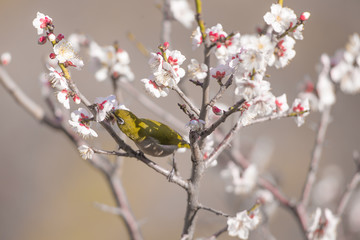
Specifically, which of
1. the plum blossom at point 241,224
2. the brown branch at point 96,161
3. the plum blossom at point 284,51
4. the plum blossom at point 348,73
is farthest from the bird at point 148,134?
the plum blossom at point 348,73

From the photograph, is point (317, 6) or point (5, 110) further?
point (317, 6)

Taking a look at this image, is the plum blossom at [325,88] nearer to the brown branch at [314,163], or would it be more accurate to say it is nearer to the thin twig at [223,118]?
the brown branch at [314,163]

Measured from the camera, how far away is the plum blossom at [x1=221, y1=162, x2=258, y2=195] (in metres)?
2.65

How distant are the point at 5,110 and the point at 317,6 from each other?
21.1ft

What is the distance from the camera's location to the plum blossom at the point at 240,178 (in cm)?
265

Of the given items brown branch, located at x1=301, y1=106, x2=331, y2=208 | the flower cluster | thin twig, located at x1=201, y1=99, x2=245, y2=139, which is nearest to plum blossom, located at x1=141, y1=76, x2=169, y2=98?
the flower cluster

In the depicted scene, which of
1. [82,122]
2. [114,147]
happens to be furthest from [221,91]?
[114,147]

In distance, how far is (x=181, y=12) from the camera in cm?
286

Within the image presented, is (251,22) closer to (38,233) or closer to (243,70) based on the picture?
(38,233)

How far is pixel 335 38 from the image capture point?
8.21 m

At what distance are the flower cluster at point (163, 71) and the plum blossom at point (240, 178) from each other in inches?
52.4

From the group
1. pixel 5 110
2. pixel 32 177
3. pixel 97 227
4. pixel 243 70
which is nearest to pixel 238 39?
pixel 243 70

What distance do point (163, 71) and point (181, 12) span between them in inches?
61.3

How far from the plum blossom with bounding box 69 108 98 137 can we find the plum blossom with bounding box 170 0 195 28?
144 cm
